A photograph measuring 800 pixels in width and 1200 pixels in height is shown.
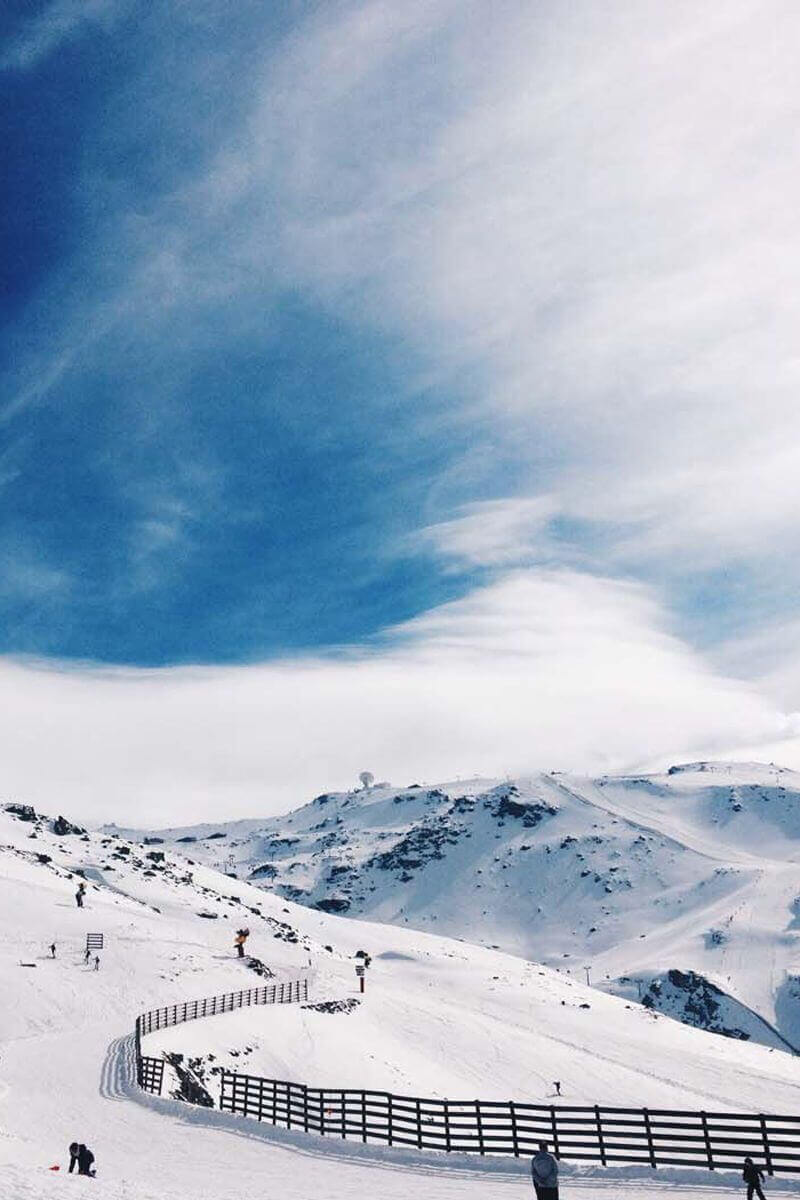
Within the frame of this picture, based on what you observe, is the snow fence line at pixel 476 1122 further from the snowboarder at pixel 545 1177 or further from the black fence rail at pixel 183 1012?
the snowboarder at pixel 545 1177

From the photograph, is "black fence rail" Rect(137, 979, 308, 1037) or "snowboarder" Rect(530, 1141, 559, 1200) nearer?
"snowboarder" Rect(530, 1141, 559, 1200)

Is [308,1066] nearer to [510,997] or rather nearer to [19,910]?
[19,910]

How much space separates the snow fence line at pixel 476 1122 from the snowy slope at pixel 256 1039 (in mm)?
1112

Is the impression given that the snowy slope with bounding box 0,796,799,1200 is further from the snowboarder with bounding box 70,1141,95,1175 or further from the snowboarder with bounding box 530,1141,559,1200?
the snowboarder with bounding box 530,1141,559,1200

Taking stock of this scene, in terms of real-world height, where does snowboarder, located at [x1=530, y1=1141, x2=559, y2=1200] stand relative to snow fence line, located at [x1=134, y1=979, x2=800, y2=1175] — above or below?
above

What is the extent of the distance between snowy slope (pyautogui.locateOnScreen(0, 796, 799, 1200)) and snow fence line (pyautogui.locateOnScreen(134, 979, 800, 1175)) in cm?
111

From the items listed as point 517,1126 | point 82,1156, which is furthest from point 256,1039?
point 82,1156

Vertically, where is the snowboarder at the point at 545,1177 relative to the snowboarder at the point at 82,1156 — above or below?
above

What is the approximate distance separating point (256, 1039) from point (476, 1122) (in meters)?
16.3

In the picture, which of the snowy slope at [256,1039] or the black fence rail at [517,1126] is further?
the snowy slope at [256,1039]

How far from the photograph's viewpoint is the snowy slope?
23.4 meters

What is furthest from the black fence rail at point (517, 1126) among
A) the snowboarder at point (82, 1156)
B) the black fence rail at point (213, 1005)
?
the black fence rail at point (213, 1005)

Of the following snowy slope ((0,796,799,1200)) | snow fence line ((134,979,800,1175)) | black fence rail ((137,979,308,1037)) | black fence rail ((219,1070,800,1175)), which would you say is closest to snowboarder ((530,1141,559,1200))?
snow fence line ((134,979,800,1175))

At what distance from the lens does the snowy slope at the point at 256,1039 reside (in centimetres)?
2336
